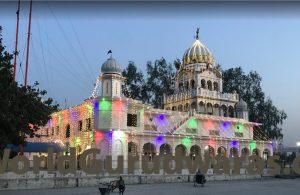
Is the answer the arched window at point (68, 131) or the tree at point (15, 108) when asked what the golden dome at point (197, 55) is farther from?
the tree at point (15, 108)

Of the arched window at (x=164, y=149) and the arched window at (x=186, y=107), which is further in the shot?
the arched window at (x=186, y=107)

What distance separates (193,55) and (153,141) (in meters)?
19.0

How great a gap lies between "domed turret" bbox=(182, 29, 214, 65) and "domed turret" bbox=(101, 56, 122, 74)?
18.3 metres

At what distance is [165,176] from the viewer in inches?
1393

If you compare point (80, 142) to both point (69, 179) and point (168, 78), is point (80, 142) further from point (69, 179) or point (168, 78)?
point (168, 78)

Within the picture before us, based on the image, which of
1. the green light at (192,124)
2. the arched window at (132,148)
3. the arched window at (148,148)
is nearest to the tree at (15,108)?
the arched window at (132,148)

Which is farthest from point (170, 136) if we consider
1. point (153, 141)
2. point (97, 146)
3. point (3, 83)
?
point (3, 83)

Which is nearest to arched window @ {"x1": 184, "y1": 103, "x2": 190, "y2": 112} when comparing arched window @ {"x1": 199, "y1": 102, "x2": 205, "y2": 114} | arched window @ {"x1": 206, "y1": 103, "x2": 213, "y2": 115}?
arched window @ {"x1": 199, "y1": 102, "x2": 205, "y2": 114}

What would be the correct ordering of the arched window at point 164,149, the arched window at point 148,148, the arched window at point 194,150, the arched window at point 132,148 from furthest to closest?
the arched window at point 194,150 < the arched window at point 164,149 < the arched window at point 148,148 < the arched window at point 132,148

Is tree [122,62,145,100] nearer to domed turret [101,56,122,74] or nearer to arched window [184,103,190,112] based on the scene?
arched window [184,103,190,112]

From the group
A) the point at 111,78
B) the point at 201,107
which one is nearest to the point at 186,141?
the point at 201,107

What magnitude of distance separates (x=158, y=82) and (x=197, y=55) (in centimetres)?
1211

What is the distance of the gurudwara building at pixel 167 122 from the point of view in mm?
40594

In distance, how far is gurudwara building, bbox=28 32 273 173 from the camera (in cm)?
4059
